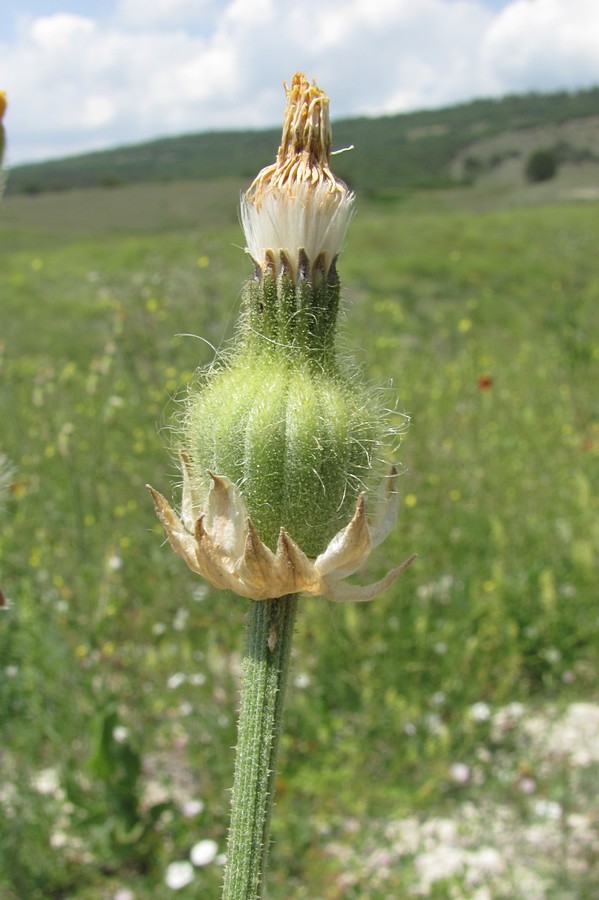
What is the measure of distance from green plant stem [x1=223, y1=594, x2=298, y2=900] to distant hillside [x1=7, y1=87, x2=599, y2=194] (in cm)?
2745

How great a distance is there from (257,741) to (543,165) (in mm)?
35224

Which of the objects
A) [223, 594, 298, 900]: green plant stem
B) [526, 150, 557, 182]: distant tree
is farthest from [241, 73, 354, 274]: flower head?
[526, 150, 557, 182]: distant tree

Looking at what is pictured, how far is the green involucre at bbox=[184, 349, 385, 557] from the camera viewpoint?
90 cm

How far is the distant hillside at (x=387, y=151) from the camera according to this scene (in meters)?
38.2

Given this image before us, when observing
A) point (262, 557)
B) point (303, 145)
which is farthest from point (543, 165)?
point (262, 557)

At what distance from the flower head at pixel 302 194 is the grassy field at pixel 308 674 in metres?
1.03

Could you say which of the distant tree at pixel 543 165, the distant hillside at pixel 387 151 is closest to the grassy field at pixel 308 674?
the distant hillside at pixel 387 151

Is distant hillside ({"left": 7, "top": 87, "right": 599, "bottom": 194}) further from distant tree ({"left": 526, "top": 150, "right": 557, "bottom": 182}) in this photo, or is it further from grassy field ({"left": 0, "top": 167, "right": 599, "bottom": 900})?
grassy field ({"left": 0, "top": 167, "right": 599, "bottom": 900})

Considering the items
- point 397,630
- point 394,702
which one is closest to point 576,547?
point 397,630

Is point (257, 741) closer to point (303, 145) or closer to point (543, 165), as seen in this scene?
point (303, 145)

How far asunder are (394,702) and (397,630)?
1.55 feet

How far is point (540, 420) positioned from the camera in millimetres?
6441

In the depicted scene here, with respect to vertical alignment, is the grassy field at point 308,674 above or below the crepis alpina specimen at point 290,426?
below

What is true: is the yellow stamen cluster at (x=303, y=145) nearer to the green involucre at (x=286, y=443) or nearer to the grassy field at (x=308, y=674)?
the green involucre at (x=286, y=443)
